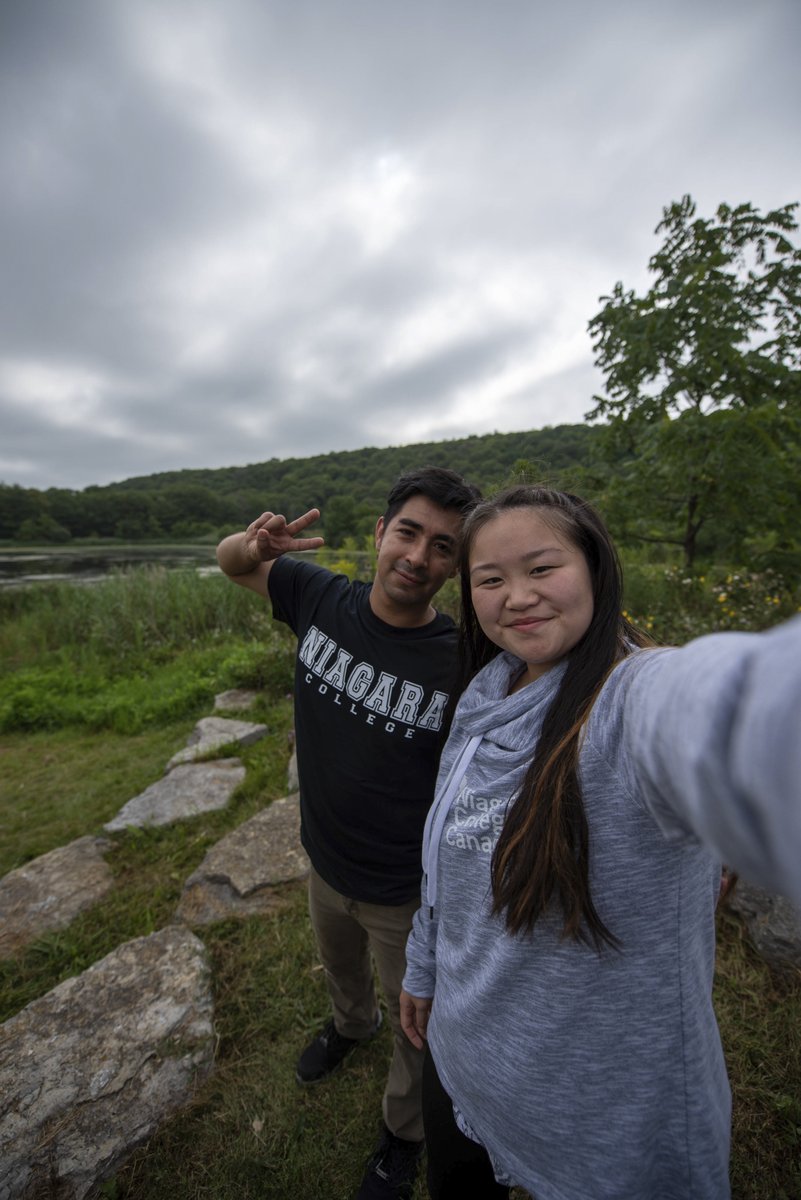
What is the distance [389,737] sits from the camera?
1.53 m

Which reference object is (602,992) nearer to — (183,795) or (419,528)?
(419,528)

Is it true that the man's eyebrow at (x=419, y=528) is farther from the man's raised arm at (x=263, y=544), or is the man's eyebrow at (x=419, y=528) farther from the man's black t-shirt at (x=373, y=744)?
the man's raised arm at (x=263, y=544)

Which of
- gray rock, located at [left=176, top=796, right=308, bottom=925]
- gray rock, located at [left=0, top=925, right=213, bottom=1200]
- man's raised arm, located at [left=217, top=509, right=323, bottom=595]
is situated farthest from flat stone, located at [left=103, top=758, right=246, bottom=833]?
man's raised arm, located at [left=217, top=509, right=323, bottom=595]

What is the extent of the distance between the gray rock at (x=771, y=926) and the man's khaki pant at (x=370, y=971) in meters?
1.64

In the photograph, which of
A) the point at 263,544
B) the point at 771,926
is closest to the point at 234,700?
A: the point at 263,544

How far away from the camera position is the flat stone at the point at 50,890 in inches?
102

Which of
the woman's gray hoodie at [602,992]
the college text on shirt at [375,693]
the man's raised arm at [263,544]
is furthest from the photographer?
the man's raised arm at [263,544]

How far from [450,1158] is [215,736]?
4178 millimetres

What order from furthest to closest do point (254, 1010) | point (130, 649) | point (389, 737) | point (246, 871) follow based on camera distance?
point (130, 649)
point (246, 871)
point (254, 1010)
point (389, 737)

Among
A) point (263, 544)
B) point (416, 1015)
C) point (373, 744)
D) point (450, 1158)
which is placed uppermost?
point (263, 544)

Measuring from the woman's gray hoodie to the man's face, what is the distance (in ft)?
2.14

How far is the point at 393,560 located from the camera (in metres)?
A: 1.58

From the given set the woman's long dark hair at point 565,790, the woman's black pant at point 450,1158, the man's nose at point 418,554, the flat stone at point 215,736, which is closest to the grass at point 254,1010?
the flat stone at point 215,736

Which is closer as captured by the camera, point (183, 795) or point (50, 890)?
point (50, 890)
